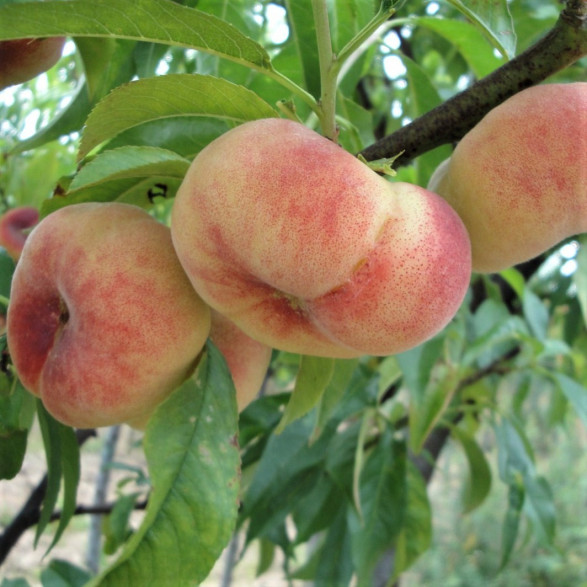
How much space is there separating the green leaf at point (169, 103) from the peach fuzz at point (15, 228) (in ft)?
1.55

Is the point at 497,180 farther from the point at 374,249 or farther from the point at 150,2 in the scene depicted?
the point at 150,2

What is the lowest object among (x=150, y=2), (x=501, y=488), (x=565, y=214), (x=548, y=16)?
(x=501, y=488)

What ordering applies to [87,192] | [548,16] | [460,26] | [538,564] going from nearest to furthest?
[87,192], [460,26], [548,16], [538,564]

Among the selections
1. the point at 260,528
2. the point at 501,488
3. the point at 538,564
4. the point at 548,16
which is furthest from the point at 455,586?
the point at 548,16

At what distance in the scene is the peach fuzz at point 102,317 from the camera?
0.56 meters

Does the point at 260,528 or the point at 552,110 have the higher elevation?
the point at 552,110

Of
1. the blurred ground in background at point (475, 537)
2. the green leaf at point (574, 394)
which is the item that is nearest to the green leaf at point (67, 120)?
the green leaf at point (574, 394)

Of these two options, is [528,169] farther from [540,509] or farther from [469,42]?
[540,509]

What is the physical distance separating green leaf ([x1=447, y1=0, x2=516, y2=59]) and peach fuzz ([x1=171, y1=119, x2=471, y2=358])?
0.18m

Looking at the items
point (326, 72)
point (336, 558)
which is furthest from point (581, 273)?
point (336, 558)

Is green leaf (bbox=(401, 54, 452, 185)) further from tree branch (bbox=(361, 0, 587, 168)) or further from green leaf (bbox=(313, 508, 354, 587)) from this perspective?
green leaf (bbox=(313, 508, 354, 587))

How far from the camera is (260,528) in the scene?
1.25 meters

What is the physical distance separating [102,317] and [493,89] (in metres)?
0.39

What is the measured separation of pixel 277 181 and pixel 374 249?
0.28 feet
